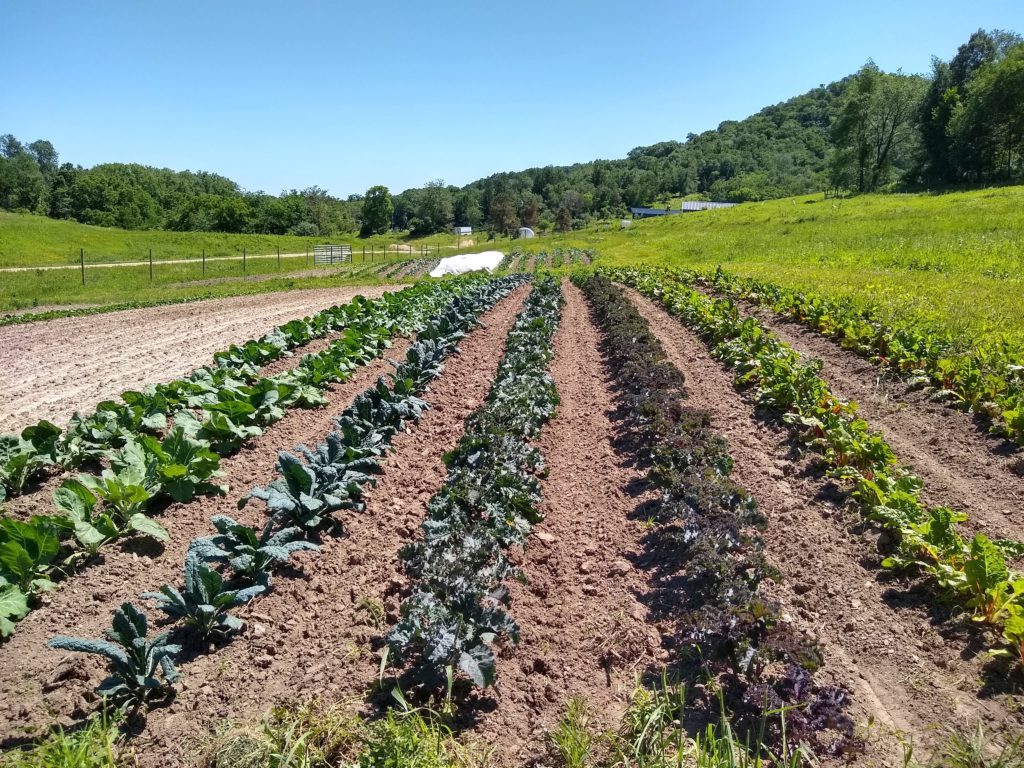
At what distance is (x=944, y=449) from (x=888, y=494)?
2.49 metres

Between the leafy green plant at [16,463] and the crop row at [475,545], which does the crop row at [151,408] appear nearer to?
the leafy green plant at [16,463]

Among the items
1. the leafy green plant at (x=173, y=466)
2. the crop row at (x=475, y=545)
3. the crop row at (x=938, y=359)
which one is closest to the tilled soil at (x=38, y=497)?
the leafy green plant at (x=173, y=466)

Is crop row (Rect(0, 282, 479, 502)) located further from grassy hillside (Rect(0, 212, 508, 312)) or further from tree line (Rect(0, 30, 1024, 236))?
tree line (Rect(0, 30, 1024, 236))

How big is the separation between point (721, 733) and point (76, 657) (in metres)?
3.74

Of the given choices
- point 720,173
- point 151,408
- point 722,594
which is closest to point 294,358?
point 151,408

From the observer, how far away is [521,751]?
320cm

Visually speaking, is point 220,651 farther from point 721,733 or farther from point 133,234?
point 133,234

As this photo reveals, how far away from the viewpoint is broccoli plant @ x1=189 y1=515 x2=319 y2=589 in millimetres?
4098

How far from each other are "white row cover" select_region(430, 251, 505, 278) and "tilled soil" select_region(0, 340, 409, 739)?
3238 cm

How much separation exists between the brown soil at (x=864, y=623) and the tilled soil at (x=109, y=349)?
9.15 meters

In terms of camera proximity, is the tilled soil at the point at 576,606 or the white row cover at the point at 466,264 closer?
the tilled soil at the point at 576,606

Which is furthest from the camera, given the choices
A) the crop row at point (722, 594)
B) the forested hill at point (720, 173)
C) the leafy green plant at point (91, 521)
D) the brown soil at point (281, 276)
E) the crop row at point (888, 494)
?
the forested hill at point (720, 173)

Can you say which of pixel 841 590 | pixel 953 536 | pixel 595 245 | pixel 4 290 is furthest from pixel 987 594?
pixel 595 245

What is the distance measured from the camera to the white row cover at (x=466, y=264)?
38.8 meters
